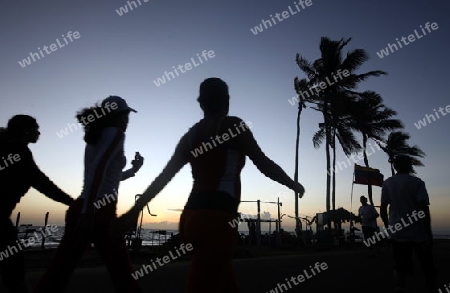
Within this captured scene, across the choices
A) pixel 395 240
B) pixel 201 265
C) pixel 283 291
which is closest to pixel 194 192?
pixel 201 265

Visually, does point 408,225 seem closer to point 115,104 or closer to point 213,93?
point 213,93

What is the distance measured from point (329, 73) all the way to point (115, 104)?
2557 centimetres

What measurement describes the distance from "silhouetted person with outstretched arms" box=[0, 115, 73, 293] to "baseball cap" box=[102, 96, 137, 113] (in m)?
0.75

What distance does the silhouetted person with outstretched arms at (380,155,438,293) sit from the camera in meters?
4.31

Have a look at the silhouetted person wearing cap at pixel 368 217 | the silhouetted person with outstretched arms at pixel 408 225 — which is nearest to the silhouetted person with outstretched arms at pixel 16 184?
the silhouetted person with outstretched arms at pixel 408 225

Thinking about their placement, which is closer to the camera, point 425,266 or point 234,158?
point 234,158

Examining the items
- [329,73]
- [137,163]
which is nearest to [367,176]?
[329,73]

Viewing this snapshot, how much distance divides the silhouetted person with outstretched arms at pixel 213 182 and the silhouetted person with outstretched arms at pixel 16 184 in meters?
1.33

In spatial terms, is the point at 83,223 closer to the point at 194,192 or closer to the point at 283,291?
the point at 194,192

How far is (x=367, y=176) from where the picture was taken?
21859mm

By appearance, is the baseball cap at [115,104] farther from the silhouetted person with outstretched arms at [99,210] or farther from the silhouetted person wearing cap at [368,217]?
the silhouetted person wearing cap at [368,217]

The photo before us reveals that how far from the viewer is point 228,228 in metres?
1.68

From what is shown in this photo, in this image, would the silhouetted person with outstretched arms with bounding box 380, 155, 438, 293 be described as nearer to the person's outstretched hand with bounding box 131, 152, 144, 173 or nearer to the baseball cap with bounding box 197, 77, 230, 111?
the person's outstretched hand with bounding box 131, 152, 144, 173

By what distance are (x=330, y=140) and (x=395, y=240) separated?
81.1 ft
